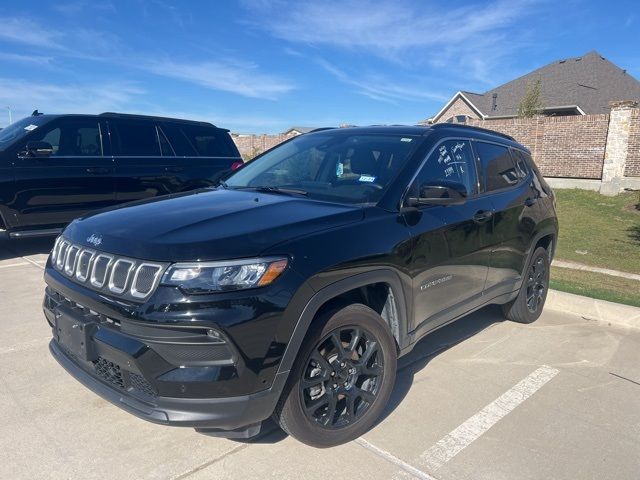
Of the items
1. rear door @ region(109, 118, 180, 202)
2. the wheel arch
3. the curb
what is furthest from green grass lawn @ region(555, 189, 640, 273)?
rear door @ region(109, 118, 180, 202)

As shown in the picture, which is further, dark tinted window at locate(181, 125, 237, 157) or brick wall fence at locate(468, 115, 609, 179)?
Result: brick wall fence at locate(468, 115, 609, 179)

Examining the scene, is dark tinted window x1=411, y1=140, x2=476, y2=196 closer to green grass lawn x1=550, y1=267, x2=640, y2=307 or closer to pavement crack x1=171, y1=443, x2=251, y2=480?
pavement crack x1=171, y1=443, x2=251, y2=480

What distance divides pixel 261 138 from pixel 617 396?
29594 mm

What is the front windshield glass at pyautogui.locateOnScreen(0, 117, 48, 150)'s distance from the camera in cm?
684

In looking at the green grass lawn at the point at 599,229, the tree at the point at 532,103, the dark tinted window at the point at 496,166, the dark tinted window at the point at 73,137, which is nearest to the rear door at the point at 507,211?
the dark tinted window at the point at 496,166

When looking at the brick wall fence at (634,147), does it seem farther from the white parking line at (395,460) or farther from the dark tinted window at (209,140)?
the white parking line at (395,460)

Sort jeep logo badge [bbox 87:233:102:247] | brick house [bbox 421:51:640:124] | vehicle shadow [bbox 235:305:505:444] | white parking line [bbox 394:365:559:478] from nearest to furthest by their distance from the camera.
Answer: jeep logo badge [bbox 87:233:102:247] → white parking line [bbox 394:365:559:478] → vehicle shadow [bbox 235:305:505:444] → brick house [bbox 421:51:640:124]

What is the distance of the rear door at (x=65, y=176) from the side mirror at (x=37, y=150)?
0.21ft

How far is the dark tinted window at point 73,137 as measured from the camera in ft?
23.0

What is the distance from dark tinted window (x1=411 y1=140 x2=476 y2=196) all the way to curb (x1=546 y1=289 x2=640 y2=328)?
2.28 meters

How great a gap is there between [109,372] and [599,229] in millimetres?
11696

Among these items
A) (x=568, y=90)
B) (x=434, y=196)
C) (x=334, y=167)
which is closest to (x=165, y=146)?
(x=334, y=167)

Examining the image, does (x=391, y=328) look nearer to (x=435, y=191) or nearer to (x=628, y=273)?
(x=435, y=191)

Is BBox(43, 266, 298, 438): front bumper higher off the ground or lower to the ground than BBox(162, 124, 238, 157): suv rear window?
lower
